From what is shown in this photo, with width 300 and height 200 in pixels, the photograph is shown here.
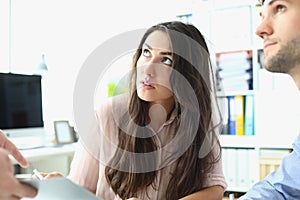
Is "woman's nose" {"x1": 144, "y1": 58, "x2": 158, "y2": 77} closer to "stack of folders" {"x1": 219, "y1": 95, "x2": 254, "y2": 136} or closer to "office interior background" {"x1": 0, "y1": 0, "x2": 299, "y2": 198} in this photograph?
"office interior background" {"x1": 0, "y1": 0, "x2": 299, "y2": 198}

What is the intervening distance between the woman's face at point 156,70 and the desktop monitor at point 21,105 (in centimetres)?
152

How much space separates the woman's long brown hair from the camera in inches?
43.2

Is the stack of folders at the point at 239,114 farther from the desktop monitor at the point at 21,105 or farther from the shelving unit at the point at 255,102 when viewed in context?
the desktop monitor at the point at 21,105

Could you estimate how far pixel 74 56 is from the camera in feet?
10.5

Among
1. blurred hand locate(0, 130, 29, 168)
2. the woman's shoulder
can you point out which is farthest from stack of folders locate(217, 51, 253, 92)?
blurred hand locate(0, 130, 29, 168)

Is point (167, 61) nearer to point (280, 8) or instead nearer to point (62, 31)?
point (280, 8)

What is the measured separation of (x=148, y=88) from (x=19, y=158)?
495mm

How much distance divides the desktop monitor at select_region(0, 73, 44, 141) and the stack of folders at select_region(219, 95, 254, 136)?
4.41ft

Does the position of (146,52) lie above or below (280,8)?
below

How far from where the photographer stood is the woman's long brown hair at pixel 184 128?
1.10m

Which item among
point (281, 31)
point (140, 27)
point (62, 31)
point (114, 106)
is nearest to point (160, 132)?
point (114, 106)

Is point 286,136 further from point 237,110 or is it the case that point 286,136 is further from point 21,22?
A: point 21,22

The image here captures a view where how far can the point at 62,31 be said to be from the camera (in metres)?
3.21

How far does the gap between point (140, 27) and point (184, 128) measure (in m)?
1.88
